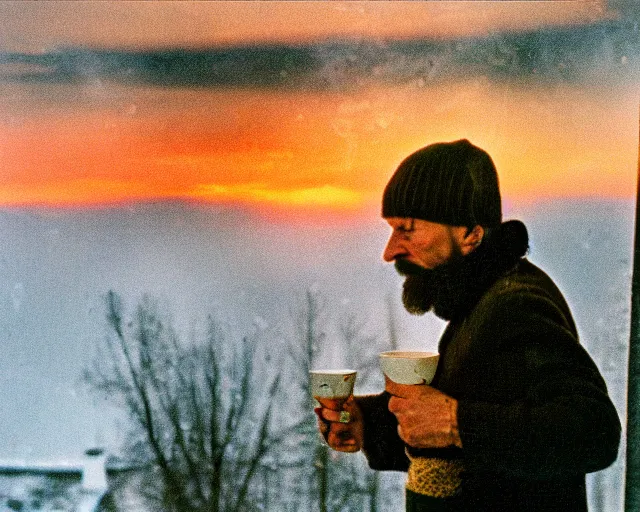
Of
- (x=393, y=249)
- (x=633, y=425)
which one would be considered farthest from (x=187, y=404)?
(x=633, y=425)

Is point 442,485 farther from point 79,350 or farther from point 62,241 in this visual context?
point 62,241

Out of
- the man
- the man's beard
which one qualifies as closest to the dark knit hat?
the man

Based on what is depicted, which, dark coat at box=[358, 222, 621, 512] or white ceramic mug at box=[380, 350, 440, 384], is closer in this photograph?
dark coat at box=[358, 222, 621, 512]

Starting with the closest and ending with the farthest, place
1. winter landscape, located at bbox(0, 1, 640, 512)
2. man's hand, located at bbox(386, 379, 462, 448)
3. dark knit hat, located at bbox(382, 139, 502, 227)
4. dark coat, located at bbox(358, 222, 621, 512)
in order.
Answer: dark coat, located at bbox(358, 222, 621, 512) → man's hand, located at bbox(386, 379, 462, 448) → dark knit hat, located at bbox(382, 139, 502, 227) → winter landscape, located at bbox(0, 1, 640, 512)

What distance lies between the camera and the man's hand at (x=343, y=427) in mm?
1825

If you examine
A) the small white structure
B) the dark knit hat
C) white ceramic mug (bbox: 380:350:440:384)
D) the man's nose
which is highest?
the dark knit hat

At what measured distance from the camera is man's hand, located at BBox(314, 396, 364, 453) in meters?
1.83

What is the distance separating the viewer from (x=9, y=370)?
2.23m

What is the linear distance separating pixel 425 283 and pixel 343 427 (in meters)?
0.43

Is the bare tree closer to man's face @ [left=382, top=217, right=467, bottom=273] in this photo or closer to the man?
the man

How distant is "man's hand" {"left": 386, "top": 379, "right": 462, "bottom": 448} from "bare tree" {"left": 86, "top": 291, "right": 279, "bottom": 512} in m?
0.61

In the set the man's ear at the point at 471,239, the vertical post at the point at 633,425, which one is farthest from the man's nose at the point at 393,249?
the vertical post at the point at 633,425

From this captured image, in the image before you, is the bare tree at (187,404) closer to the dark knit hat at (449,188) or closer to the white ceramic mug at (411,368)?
the white ceramic mug at (411,368)

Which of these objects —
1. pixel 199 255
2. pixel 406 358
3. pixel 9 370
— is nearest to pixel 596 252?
pixel 406 358
